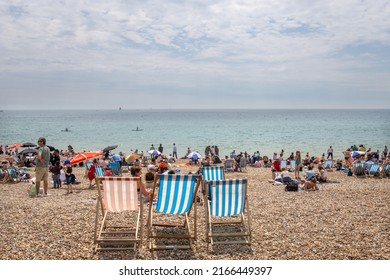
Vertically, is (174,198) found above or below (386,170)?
above

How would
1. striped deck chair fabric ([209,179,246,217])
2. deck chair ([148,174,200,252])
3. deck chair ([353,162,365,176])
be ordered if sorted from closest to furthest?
deck chair ([148,174,200,252]) < striped deck chair fabric ([209,179,246,217]) < deck chair ([353,162,365,176])

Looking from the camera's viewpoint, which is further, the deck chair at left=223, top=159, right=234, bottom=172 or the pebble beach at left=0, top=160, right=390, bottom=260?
the deck chair at left=223, top=159, right=234, bottom=172

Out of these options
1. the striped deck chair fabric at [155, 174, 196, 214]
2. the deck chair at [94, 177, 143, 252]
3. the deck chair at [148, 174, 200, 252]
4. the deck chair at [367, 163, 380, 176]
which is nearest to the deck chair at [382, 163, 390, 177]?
the deck chair at [367, 163, 380, 176]

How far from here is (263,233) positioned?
17.8 ft

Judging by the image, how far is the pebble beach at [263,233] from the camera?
4523 millimetres

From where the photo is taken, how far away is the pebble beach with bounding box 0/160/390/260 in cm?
452

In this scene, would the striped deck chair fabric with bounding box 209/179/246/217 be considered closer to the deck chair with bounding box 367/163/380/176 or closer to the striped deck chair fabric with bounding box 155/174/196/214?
the striped deck chair fabric with bounding box 155/174/196/214

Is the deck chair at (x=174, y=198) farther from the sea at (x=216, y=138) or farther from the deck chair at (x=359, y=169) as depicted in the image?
the sea at (x=216, y=138)

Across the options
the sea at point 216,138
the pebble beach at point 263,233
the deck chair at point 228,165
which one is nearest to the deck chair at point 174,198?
the pebble beach at point 263,233

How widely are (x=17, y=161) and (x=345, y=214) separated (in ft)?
65.0

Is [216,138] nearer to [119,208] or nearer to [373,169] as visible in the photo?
[373,169]

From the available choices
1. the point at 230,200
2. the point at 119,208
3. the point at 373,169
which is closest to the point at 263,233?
the point at 230,200

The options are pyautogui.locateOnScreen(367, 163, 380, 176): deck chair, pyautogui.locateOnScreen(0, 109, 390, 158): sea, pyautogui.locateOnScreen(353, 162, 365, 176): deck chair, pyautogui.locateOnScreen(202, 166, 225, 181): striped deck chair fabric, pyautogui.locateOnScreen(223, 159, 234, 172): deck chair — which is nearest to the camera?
pyautogui.locateOnScreen(202, 166, 225, 181): striped deck chair fabric

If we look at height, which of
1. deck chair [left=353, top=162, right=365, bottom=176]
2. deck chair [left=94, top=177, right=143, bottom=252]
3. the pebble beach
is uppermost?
deck chair [left=94, top=177, right=143, bottom=252]
